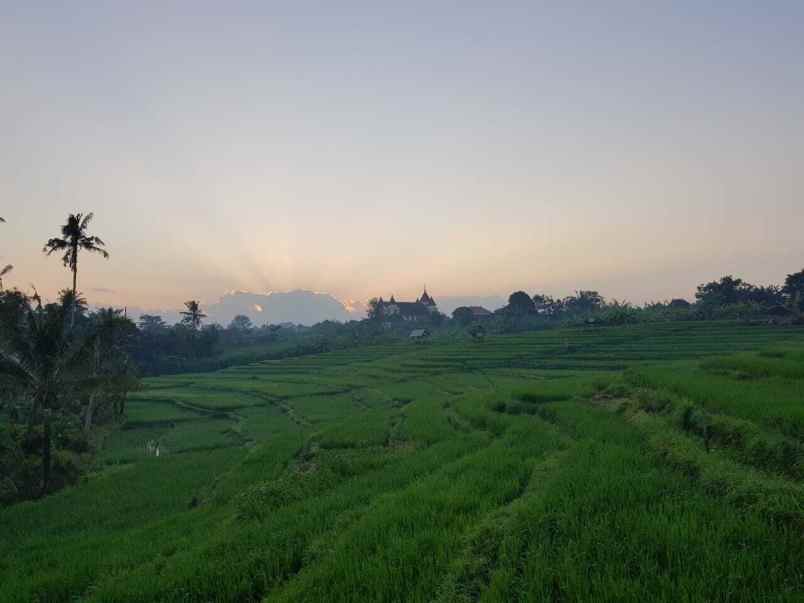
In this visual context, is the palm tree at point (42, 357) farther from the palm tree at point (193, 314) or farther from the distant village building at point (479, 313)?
the distant village building at point (479, 313)

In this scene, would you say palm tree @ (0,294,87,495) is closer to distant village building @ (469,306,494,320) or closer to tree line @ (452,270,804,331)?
tree line @ (452,270,804,331)

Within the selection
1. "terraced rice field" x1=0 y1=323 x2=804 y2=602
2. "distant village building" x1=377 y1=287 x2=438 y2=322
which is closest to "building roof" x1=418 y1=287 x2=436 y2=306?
"distant village building" x1=377 y1=287 x2=438 y2=322

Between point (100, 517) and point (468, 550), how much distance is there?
9.95 metres

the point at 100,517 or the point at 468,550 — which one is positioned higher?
the point at 468,550

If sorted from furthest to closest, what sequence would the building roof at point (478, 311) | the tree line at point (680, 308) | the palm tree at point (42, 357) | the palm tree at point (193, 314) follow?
the building roof at point (478, 311)
the palm tree at point (193, 314)
the tree line at point (680, 308)
the palm tree at point (42, 357)

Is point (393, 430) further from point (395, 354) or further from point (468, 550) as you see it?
point (395, 354)

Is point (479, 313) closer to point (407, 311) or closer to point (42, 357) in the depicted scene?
point (407, 311)

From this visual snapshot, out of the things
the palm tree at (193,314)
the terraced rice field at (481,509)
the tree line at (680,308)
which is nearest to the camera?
the terraced rice field at (481,509)

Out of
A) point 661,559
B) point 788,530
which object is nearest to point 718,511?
point 788,530

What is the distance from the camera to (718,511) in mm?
5016

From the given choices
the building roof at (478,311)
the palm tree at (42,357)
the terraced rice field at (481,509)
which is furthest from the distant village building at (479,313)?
the palm tree at (42,357)

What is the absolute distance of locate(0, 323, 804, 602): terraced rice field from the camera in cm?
430

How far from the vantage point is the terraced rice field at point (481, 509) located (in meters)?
4.30

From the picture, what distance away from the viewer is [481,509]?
19.7ft
